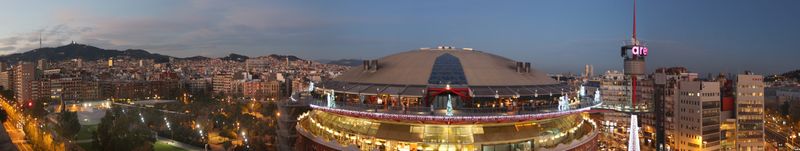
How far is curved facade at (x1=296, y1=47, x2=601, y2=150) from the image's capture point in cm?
2899

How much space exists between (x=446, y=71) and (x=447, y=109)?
209 inches

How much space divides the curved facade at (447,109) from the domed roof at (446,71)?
7 cm

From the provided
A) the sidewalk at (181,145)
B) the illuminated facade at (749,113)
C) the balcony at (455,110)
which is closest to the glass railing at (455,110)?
the balcony at (455,110)

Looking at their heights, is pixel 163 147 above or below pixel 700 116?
below

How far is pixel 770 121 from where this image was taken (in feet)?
258

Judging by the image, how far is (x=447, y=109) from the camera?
94.8 feet

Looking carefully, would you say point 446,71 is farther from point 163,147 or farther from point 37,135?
point 37,135

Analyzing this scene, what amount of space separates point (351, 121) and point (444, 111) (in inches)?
223

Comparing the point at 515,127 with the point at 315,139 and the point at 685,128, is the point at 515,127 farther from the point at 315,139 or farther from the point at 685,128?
the point at 685,128

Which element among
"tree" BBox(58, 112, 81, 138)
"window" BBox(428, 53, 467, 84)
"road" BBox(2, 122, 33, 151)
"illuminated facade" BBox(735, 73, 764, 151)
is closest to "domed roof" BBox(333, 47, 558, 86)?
"window" BBox(428, 53, 467, 84)

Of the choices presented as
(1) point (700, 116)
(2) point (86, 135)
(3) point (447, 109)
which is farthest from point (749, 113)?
(2) point (86, 135)

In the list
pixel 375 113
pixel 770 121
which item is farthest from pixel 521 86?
pixel 770 121

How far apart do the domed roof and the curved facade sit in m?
0.07

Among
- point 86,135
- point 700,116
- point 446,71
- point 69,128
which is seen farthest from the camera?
point 86,135
